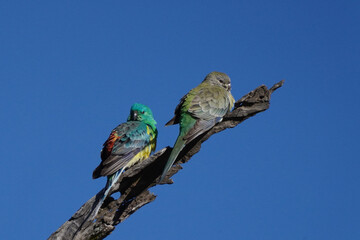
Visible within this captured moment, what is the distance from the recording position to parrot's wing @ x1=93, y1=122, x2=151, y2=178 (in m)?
6.14

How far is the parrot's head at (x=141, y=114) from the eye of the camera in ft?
24.6

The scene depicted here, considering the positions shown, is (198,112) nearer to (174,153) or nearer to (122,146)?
(174,153)

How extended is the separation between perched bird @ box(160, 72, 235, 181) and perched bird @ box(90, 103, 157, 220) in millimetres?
689

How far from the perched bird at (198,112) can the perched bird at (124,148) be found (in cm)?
69

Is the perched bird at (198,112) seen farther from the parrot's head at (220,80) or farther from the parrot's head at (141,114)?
the parrot's head at (141,114)

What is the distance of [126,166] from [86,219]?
1.28 m

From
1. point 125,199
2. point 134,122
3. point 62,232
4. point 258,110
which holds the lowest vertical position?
point 62,232

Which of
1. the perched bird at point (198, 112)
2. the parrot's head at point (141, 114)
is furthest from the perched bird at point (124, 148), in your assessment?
the perched bird at point (198, 112)

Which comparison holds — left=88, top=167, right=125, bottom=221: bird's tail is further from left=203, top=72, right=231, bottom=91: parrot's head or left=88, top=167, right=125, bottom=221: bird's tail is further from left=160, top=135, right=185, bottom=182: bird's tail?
left=203, top=72, right=231, bottom=91: parrot's head

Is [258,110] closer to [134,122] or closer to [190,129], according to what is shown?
[190,129]

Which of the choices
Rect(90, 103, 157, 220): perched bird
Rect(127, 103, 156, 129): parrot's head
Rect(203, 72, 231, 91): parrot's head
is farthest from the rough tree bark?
Rect(127, 103, 156, 129): parrot's head

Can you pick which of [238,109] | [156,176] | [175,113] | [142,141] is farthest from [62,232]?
[238,109]

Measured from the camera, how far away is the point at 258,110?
227 inches

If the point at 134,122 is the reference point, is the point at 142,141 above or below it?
below
